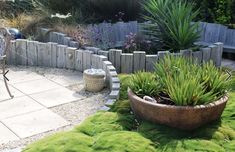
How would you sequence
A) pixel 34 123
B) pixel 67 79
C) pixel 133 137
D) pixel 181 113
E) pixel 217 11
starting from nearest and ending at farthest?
pixel 133 137 < pixel 181 113 < pixel 34 123 < pixel 67 79 < pixel 217 11

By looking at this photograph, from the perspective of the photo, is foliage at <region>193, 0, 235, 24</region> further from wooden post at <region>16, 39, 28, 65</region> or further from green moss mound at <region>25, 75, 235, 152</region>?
green moss mound at <region>25, 75, 235, 152</region>

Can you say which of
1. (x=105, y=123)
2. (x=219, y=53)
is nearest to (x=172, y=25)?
(x=219, y=53)

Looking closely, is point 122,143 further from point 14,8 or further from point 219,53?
point 14,8

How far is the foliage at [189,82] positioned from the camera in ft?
13.0

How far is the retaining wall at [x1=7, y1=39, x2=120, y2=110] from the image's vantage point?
239 inches

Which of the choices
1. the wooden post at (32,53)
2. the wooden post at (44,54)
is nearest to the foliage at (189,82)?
the wooden post at (44,54)

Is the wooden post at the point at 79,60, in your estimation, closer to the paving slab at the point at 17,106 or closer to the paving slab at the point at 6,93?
the paving slab at the point at 6,93

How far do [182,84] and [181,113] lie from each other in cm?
30

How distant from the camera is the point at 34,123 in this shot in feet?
14.8

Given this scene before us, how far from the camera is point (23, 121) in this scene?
4562mm

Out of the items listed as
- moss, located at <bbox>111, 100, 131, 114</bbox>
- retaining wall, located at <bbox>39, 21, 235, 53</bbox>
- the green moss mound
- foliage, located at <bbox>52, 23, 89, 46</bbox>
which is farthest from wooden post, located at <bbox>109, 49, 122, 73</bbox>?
the green moss mound

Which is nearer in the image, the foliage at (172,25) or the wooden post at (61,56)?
the wooden post at (61,56)

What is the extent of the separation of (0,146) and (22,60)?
287 centimetres

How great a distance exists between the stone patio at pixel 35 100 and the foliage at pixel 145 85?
0.76 metres
